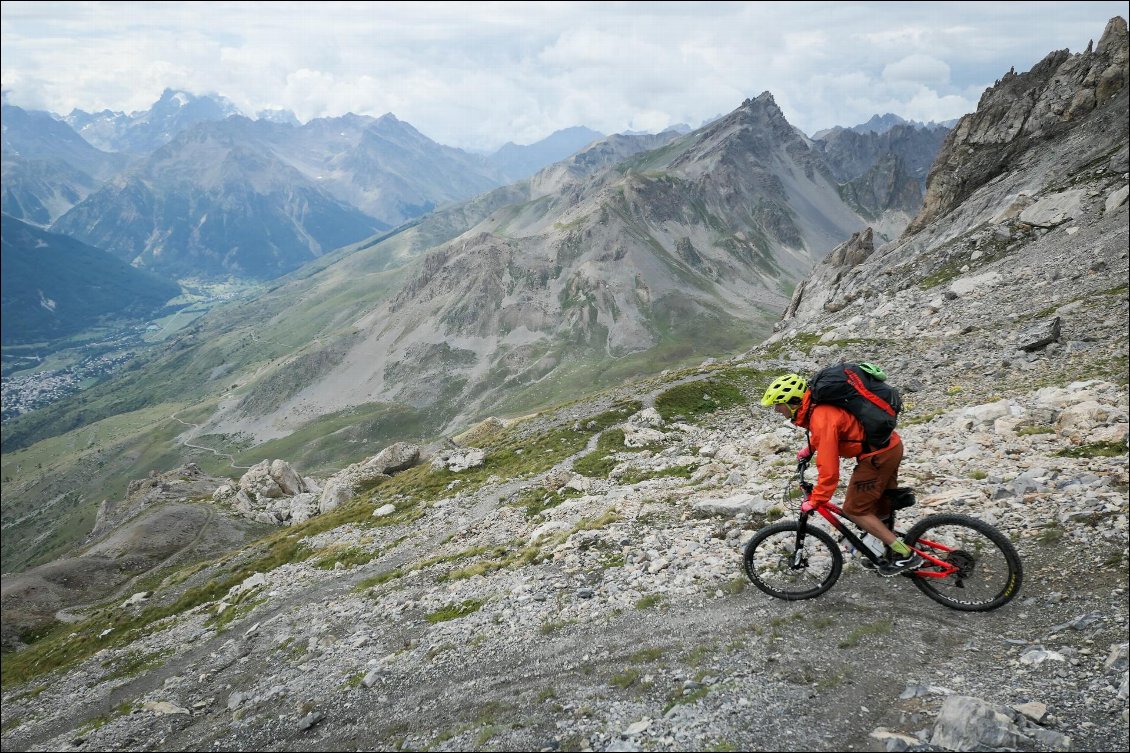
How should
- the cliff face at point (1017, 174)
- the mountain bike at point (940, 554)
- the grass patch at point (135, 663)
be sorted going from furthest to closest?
the cliff face at point (1017, 174)
the grass patch at point (135, 663)
the mountain bike at point (940, 554)

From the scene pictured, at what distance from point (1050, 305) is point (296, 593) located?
170ft

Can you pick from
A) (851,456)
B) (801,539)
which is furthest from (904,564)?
(851,456)

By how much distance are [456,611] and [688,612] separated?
27.8ft

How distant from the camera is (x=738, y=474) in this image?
882 inches

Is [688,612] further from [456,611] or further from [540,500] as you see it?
[540,500]

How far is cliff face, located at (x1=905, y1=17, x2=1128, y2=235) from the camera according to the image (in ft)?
226

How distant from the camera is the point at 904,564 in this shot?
11.0 meters

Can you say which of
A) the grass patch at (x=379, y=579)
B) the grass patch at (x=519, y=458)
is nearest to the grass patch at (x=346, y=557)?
the grass patch at (x=379, y=579)

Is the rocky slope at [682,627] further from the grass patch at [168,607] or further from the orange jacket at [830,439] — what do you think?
the grass patch at [168,607]

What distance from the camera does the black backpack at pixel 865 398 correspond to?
10.2 m

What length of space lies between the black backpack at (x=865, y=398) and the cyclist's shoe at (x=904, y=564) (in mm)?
2436

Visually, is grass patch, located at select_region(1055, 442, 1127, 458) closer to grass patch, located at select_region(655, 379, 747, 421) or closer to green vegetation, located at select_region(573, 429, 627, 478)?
green vegetation, located at select_region(573, 429, 627, 478)

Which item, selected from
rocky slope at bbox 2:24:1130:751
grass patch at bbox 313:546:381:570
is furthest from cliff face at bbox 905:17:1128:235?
grass patch at bbox 313:546:381:570

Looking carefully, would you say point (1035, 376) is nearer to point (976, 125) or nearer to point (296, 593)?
point (296, 593)
